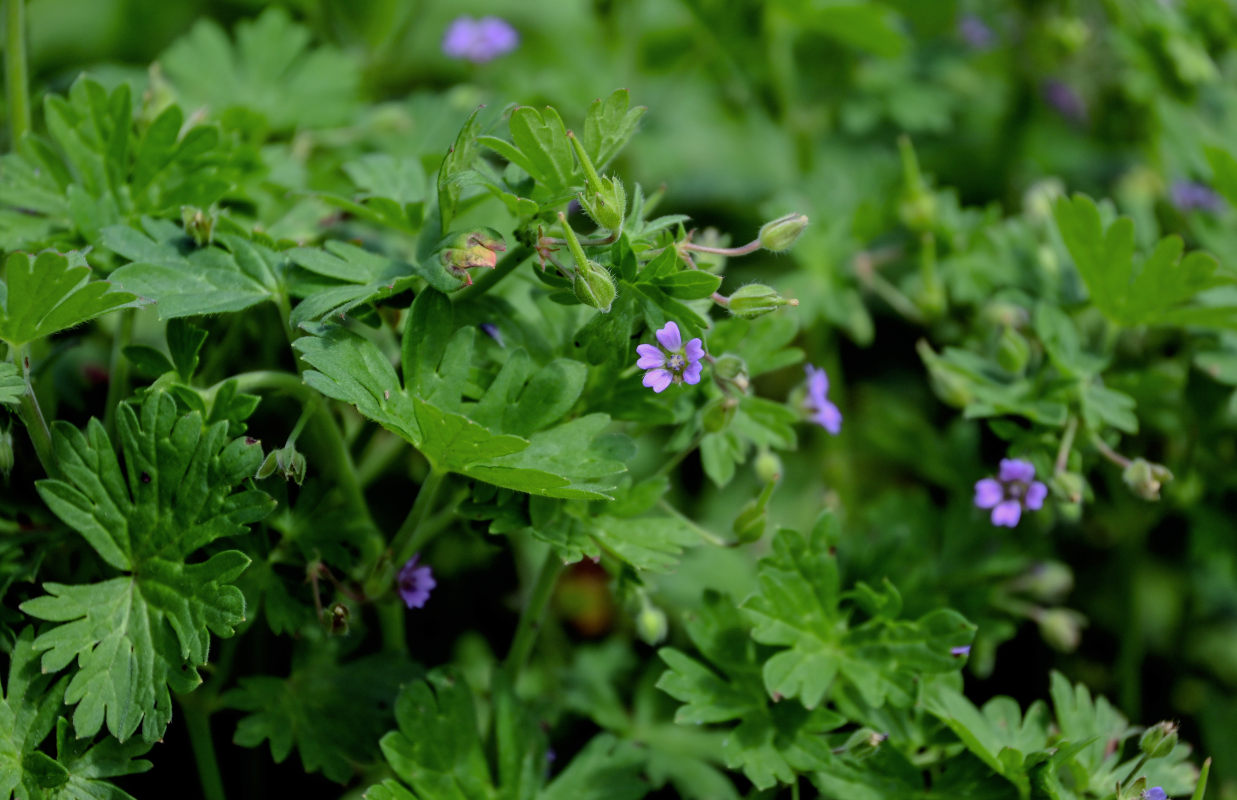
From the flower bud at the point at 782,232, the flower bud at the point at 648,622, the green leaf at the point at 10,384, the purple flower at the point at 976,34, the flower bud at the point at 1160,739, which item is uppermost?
the flower bud at the point at 782,232

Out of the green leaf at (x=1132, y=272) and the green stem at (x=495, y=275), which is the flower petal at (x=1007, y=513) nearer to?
the green leaf at (x=1132, y=272)

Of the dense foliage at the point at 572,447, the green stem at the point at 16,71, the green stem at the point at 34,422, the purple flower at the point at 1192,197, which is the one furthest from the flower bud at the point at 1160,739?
the green stem at the point at 16,71

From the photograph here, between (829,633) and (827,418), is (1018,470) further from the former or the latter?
(829,633)

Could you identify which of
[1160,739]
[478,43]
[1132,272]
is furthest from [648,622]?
[478,43]

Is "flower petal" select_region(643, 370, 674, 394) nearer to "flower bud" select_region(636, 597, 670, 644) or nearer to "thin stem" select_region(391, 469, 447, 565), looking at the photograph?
"thin stem" select_region(391, 469, 447, 565)

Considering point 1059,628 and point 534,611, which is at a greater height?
point 534,611

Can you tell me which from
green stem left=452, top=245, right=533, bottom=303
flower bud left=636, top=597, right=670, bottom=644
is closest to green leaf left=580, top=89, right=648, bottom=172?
green stem left=452, top=245, right=533, bottom=303
